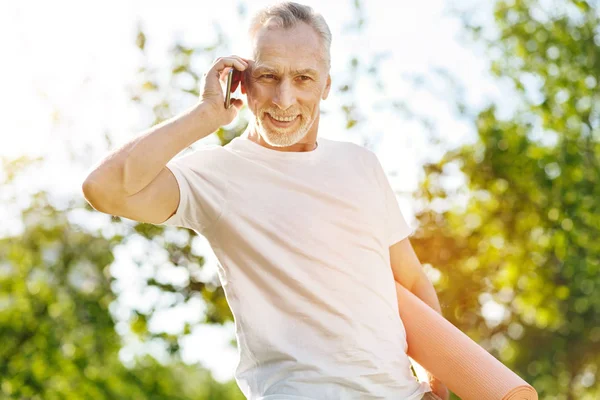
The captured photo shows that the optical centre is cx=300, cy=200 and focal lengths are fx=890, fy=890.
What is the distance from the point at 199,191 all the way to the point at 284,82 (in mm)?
416

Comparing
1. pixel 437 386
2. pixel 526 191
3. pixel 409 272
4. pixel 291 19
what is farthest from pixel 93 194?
pixel 526 191

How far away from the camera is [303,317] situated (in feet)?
8.37

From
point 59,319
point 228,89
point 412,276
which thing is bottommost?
point 59,319

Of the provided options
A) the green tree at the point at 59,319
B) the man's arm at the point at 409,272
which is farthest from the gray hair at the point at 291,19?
the green tree at the point at 59,319

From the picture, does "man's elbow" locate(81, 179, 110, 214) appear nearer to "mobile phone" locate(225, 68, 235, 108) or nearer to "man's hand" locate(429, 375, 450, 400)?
"mobile phone" locate(225, 68, 235, 108)

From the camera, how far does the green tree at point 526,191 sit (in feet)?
23.7

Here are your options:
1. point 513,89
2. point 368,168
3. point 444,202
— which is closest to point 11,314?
point 444,202

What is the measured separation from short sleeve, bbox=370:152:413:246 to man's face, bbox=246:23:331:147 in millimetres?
333

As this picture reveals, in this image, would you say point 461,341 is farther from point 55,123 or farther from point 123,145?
point 55,123

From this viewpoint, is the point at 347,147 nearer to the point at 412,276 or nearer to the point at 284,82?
the point at 284,82

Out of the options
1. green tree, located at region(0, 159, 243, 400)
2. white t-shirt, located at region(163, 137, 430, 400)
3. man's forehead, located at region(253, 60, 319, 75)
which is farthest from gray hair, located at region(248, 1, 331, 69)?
green tree, located at region(0, 159, 243, 400)

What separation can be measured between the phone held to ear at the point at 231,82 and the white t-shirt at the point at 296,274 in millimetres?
155

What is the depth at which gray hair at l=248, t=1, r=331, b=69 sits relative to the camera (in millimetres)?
2717

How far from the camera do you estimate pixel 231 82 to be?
2.69 meters
